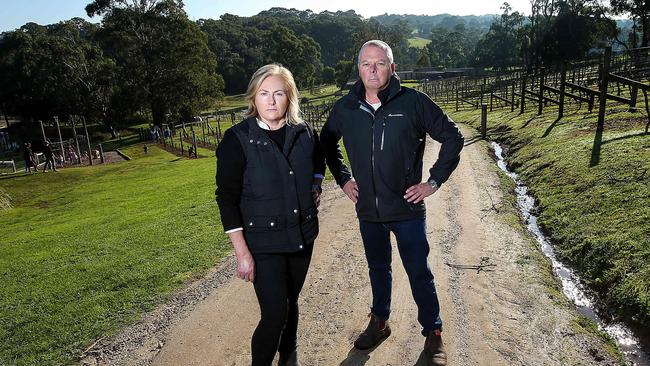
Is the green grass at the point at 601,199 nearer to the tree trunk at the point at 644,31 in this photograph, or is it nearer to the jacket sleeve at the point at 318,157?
the jacket sleeve at the point at 318,157

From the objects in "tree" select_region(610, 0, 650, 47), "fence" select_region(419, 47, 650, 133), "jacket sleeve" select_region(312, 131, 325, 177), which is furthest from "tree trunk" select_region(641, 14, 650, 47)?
"jacket sleeve" select_region(312, 131, 325, 177)

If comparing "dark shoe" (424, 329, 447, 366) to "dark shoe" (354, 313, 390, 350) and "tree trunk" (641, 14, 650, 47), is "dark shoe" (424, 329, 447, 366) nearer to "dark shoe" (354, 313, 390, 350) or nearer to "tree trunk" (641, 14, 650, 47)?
"dark shoe" (354, 313, 390, 350)

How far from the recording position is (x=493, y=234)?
7770mm

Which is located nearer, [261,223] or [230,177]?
[230,177]

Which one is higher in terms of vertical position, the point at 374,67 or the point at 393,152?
the point at 374,67

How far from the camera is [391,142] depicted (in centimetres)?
353

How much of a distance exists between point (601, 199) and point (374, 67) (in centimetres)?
706

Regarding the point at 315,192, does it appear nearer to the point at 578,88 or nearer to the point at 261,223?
the point at 261,223

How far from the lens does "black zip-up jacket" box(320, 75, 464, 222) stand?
3.53 m

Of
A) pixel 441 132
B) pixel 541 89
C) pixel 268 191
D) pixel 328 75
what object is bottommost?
pixel 541 89

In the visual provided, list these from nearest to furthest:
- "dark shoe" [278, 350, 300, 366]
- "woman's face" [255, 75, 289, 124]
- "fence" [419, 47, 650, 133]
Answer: "woman's face" [255, 75, 289, 124] → "dark shoe" [278, 350, 300, 366] → "fence" [419, 47, 650, 133]

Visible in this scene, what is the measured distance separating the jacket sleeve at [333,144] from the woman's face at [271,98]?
27.1 inches

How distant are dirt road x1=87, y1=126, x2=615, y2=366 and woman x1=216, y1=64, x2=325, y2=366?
140cm

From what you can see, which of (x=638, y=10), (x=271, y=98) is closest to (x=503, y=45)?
(x=638, y=10)
